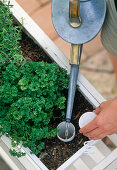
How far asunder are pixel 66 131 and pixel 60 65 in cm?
30

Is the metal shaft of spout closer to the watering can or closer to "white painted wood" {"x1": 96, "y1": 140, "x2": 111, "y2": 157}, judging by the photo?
the watering can

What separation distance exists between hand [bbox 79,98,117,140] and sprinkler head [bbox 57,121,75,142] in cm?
12

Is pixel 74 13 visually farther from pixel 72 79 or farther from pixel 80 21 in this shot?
pixel 72 79

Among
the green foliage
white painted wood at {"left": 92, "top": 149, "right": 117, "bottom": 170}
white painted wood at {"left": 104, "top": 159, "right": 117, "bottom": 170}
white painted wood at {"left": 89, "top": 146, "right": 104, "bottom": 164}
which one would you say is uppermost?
the green foliage

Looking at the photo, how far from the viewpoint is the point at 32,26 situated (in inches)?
54.0

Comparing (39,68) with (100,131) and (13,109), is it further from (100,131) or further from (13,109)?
(100,131)

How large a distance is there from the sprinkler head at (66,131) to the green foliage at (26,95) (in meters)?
0.05

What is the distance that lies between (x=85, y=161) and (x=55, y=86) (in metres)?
0.38

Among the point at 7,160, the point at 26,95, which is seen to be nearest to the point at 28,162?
the point at 7,160

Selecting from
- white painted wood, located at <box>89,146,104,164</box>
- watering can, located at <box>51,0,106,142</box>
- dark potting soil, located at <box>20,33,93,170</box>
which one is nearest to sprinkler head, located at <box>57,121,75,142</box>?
dark potting soil, located at <box>20,33,93,170</box>


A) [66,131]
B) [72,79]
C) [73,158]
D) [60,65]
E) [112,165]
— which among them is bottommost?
[112,165]

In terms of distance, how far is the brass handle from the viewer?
838 millimetres

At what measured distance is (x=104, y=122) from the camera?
3.46ft

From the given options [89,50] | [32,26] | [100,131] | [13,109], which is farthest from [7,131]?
[89,50]
